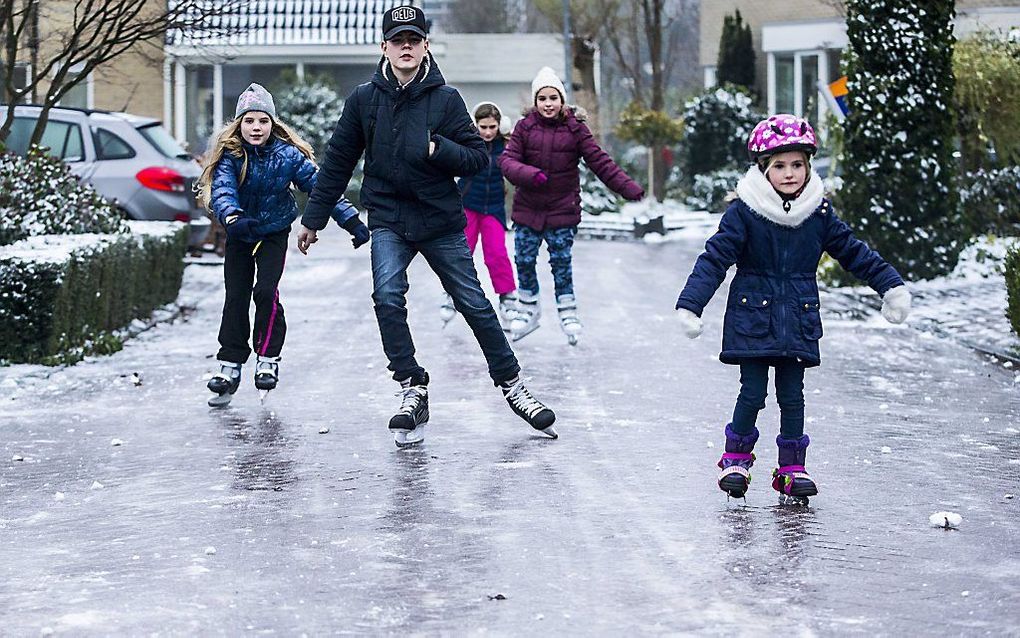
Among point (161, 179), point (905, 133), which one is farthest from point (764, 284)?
point (161, 179)

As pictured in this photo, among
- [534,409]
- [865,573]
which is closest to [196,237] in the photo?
[534,409]

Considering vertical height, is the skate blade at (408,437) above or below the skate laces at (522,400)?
below

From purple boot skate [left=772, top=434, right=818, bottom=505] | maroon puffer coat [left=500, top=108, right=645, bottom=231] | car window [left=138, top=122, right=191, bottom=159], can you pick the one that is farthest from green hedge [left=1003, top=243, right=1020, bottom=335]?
car window [left=138, top=122, right=191, bottom=159]

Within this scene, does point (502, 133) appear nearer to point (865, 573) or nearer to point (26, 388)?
point (26, 388)

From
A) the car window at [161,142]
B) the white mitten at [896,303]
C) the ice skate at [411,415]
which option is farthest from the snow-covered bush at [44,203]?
the white mitten at [896,303]

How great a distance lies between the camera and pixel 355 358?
38.1 feet

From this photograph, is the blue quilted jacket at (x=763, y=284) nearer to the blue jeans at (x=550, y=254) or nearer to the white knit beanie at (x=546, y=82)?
the white knit beanie at (x=546, y=82)

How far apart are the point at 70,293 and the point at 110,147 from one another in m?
7.44

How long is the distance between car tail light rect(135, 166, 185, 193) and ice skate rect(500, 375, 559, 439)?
10721mm

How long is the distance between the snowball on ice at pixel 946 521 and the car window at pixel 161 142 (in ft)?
44.8

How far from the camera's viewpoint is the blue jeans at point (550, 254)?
40.8ft

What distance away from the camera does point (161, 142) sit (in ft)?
62.7

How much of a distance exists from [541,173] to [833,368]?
2.28 meters

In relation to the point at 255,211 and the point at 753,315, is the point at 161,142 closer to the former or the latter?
the point at 255,211
